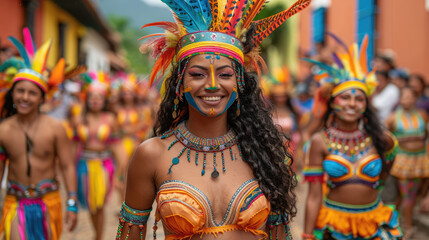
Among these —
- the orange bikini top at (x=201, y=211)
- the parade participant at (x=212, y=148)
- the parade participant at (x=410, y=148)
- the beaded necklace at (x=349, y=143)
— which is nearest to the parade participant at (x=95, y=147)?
the beaded necklace at (x=349, y=143)

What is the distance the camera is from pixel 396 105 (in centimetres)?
791

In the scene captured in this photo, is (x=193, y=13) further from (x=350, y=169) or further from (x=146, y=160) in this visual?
(x=350, y=169)

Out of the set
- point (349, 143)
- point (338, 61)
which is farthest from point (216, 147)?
point (338, 61)

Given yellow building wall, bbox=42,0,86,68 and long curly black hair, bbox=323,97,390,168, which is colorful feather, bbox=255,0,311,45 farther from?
yellow building wall, bbox=42,0,86,68

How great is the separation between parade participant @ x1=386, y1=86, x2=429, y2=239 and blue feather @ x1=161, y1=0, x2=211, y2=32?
5166mm

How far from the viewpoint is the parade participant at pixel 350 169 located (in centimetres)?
401

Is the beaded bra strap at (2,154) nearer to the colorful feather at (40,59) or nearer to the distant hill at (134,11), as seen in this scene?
the colorful feather at (40,59)

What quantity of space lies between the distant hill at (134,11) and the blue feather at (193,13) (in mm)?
203

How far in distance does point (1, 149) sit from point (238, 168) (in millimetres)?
2659

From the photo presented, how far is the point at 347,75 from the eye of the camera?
14.5 feet

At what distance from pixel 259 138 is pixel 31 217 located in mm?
2533

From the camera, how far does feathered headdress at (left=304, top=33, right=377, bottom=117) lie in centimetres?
438

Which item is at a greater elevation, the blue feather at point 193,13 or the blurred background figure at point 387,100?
the blue feather at point 193,13

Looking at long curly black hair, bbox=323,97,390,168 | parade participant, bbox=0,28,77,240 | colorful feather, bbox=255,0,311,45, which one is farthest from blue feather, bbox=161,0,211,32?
parade participant, bbox=0,28,77,240
